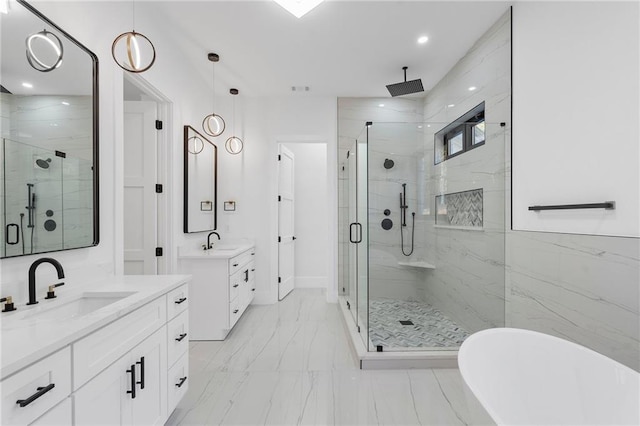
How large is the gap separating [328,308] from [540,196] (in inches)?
109

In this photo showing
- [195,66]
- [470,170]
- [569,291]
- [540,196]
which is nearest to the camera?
[569,291]

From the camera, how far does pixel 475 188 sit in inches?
112

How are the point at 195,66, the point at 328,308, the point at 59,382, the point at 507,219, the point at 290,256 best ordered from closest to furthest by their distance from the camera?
the point at 59,382
the point at 507,219
the point at 195,66
the point at 328,308
the point at 290,256

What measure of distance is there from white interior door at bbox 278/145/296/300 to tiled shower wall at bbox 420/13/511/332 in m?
2.03

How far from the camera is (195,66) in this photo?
10.9 feet

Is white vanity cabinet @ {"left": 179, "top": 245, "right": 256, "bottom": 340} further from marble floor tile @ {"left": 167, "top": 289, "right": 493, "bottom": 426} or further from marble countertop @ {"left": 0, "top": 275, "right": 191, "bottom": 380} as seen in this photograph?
marble countertop @ {"left": 0, "top": 275, "right": 191, "bottom": 380}

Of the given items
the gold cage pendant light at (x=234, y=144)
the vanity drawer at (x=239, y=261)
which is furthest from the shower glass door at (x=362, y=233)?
the gold cage pendant light at (x=234, y=144)

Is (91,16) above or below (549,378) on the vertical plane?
above

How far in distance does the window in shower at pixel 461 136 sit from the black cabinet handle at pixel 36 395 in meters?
3.31

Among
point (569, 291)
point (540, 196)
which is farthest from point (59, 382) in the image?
point (540, 196)

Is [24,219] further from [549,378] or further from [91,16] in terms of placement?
[549,378]

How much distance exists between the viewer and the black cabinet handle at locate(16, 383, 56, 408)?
0.79m

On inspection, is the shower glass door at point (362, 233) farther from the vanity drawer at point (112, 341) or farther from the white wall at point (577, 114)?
the vanity drawer at point (112, 341)

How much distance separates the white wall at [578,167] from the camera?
1463 mm
